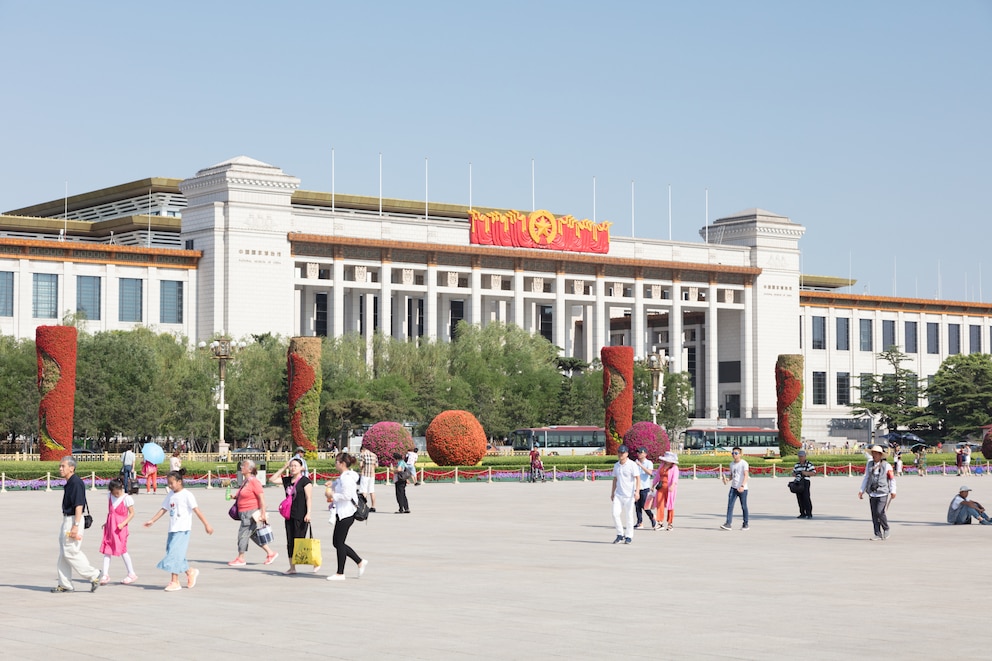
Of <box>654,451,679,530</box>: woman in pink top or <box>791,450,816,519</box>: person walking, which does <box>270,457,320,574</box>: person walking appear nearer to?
<box>654,451,679,530</box>: woman in pink top

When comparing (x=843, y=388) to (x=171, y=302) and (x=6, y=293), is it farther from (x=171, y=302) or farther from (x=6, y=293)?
(x=6, y=293)

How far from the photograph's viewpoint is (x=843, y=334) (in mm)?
113812

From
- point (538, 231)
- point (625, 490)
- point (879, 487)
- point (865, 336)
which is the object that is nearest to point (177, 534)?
point (625, 490)

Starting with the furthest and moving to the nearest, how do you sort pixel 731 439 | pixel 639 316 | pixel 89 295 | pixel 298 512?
pixel 639 316, pixel 731 439, pixel 89 295, pixel 298 512

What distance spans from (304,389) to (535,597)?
136 feet

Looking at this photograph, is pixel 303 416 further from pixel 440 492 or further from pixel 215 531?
pixel 215 531

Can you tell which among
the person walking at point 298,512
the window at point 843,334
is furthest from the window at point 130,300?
the person walking at point 298,512

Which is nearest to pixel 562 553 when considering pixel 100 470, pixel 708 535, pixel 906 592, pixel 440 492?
pixel 708 535

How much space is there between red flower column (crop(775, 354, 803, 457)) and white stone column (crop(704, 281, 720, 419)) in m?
37.3

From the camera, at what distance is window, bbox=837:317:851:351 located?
113500 mm

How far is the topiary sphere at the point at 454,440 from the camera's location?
170ft

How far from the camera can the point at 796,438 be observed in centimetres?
6725

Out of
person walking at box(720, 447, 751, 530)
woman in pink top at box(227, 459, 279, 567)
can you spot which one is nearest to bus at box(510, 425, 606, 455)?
person walking at box(720, 447, 751, 530)

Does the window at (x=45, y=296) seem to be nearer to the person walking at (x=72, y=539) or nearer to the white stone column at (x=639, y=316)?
the white stone column at (x=639, y=316)
